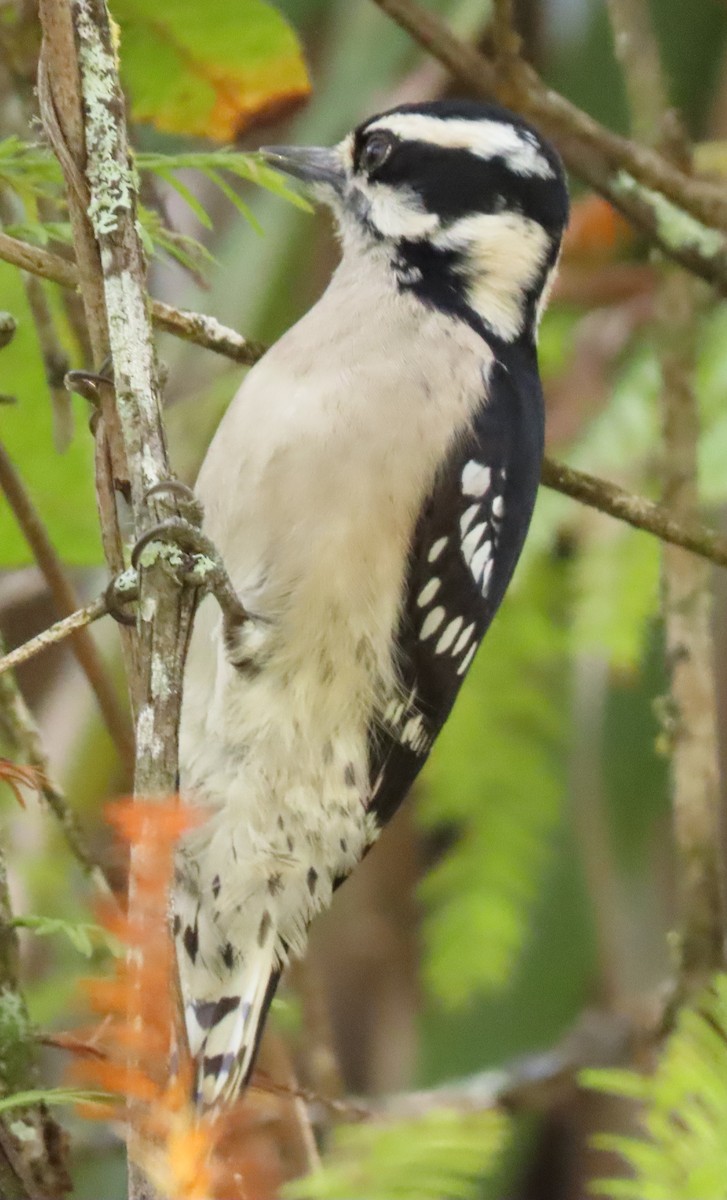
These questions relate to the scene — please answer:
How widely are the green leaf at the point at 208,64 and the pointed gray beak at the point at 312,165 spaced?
1.03 feet

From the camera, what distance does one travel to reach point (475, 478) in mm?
1528

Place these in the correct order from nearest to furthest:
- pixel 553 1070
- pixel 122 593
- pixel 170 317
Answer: pixel 122 593 → pixel 170 317 → pixel 553 1070

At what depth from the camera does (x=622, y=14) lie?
1.91 meters

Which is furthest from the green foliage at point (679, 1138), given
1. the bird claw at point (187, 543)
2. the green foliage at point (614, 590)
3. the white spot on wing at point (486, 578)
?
the green foliage at point (614, 590)

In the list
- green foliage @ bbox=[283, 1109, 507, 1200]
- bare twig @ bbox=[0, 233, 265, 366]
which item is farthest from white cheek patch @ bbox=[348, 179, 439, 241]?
green foliage @ bbox=[283, 1109, 507, 1200]

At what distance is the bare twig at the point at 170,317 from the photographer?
3.85 feet

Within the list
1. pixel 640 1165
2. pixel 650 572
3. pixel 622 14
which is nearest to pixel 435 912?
pixel 650 572

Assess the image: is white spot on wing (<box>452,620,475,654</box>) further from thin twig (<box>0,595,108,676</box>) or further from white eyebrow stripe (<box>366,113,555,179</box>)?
thin twig (<box>0,595,108,676</box>)

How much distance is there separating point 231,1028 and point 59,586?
449 mm

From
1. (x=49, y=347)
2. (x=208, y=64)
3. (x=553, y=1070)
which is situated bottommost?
(x=553, y=1070)

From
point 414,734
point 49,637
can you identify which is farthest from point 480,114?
point 49,637

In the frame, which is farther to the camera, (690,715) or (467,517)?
(690,715)

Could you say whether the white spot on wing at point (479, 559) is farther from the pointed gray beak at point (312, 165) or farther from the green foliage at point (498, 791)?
the green foliage at point (498, 791)

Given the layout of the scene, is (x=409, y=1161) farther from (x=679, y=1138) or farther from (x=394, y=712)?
(x=394, y=712)
